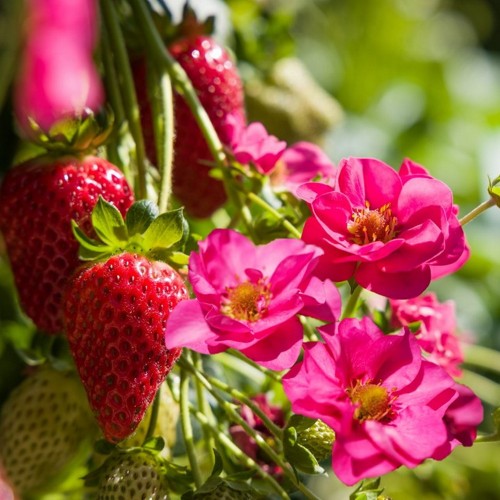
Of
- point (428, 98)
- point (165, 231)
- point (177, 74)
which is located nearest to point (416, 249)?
point (165, 231)

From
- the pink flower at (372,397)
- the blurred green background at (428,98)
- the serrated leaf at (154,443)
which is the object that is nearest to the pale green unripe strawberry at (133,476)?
the serrated leaf at (154,443)

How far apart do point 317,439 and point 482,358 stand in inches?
17.1

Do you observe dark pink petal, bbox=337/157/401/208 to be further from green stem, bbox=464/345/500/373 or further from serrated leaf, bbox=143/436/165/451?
green stem, bbox=464/345/500/373

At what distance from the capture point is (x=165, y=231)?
0.45 m

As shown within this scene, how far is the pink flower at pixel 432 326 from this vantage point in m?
0.49

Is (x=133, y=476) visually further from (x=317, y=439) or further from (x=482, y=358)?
(x=482, y=358)

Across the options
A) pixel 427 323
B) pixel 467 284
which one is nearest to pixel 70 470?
pixel 427 323

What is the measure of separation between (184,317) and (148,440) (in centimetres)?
9

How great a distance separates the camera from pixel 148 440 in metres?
0.47

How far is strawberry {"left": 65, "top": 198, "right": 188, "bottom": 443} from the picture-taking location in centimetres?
43

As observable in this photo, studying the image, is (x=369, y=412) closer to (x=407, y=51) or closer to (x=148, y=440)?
(x=148, y=440)

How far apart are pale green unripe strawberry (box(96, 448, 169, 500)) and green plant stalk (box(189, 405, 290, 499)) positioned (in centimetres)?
3

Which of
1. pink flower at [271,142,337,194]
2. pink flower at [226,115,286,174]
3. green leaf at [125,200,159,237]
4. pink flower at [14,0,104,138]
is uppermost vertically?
pink flower at [14,0,104,138]

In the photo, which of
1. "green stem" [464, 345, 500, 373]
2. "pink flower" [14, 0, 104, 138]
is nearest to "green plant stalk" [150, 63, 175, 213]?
"pink flower" [14, 0, 104, 138]
